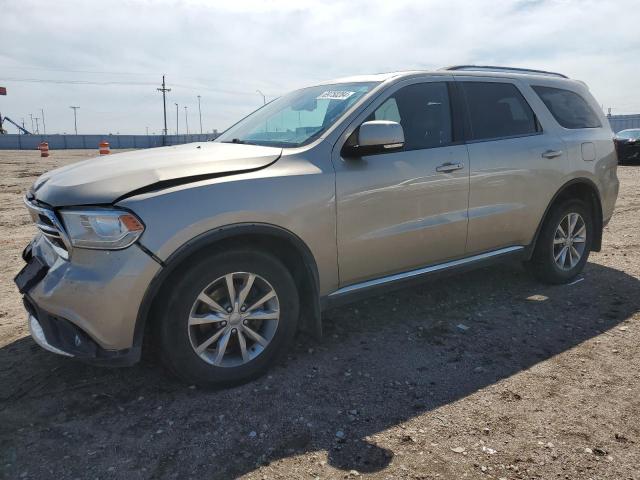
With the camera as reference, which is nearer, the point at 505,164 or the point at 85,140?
the point at 505,164

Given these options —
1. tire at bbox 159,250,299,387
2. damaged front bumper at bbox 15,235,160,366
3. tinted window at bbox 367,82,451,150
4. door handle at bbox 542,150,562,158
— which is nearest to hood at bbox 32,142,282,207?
damaged front bumper at bbox 15,235,160,366

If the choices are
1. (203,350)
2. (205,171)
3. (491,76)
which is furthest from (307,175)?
(491,76)

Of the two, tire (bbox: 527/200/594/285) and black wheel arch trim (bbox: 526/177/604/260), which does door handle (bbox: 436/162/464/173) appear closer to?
black wheel arch trim (bbox: 526/177/604/260)

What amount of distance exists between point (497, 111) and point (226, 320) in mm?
2883

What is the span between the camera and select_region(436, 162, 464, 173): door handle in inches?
148

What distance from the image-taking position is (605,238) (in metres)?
6.93

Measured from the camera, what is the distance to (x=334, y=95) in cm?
386

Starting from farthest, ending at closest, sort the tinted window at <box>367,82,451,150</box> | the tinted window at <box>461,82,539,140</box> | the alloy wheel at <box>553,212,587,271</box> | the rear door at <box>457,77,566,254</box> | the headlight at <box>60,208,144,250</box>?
1. the alloy wheel at <box>553,212,587,271</box>
2. the tinted window at <box>461,82,539,140</box>
3. the rear door at <box>457,77,566,254</box>
4. the tinted window at <box>367,82,451,150</box>
5. the headlight at <box>60,208,144,250</box>

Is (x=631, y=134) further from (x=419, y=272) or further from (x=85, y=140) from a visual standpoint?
(x=85, y=140)

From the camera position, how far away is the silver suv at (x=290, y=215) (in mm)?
2672

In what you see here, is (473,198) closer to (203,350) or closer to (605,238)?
(203,350)

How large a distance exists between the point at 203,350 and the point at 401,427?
46.4 inches

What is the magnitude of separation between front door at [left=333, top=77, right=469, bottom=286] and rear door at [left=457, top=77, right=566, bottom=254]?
168 mm

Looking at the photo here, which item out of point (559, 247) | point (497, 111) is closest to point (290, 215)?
point (497, 111)
